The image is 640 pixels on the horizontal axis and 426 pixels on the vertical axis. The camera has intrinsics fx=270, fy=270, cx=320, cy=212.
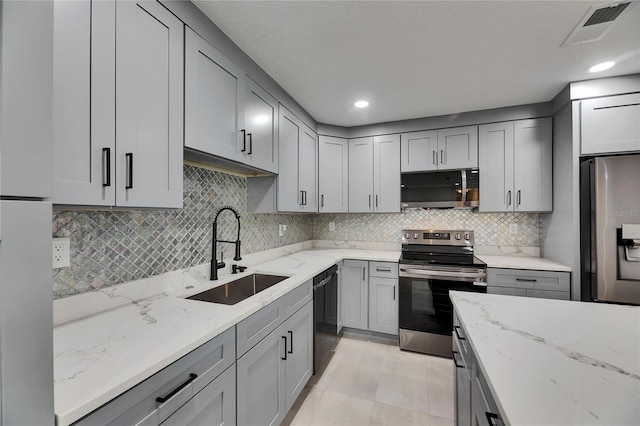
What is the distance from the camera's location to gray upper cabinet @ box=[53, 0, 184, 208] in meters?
0.91

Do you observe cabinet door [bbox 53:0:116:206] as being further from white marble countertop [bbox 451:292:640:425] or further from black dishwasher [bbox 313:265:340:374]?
black dishwasher [bbox 313:265:340:374]

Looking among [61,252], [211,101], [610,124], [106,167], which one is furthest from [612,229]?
[61,252]

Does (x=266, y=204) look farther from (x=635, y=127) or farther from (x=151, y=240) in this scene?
(x=635, y=127)

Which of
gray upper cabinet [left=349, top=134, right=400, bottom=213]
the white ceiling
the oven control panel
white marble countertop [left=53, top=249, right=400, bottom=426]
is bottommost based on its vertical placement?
white marble countertop [left=53, top=249, right=400, bottom=426]

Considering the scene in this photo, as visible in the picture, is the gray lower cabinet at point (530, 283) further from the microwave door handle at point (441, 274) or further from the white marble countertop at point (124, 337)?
the white marble countertop at point (124, 337)

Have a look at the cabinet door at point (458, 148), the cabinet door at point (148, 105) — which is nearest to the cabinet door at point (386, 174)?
the cabinet door at point (458, 148)

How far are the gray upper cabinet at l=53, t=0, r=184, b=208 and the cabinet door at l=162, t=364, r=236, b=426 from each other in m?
0.80

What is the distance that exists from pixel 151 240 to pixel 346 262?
2010 millimetres

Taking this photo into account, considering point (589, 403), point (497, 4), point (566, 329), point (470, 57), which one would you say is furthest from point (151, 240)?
point (470, 57)

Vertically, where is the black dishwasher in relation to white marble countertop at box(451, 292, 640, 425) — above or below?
below

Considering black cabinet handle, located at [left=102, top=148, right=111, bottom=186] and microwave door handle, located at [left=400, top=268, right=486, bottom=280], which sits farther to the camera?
microwave door handle, located at [left=400, top=268, right=486, bottom=280]

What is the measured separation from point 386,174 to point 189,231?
2271 millimetres

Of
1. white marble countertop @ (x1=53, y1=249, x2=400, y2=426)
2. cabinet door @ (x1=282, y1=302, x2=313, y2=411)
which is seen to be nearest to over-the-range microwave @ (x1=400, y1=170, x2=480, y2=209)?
cabinet door @ (x1=282, y1=302, x2=313, y2=411)

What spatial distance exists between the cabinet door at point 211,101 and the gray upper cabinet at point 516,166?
8.28 feet
